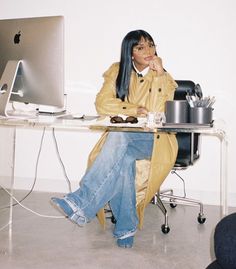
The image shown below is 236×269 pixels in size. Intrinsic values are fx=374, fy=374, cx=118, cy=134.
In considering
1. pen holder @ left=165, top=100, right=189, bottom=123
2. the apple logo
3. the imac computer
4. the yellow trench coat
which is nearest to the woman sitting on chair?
the yellow trench coat

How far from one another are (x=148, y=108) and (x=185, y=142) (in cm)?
59

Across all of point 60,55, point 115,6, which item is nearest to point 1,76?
point 60,55

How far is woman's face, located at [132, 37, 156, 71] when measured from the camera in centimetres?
235

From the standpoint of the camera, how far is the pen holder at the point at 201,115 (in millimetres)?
1691

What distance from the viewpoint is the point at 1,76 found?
1927 mm

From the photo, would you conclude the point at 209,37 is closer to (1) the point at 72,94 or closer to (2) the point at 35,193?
(1) the point at 72,94

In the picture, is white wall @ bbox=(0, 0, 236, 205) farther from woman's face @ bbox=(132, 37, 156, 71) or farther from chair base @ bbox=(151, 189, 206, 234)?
woman's face @ bbox=(132, 37, 156, 71)

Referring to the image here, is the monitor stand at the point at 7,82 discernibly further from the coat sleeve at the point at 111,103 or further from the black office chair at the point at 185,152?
the black office chair at the point at 185,152

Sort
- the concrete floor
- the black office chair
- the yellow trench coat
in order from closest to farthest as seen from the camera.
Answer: the concrete floor
the yellow trench coat
the black office chair

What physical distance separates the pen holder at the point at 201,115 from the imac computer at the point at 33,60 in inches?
24.0

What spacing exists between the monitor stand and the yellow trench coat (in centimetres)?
58

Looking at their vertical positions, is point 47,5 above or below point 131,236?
above

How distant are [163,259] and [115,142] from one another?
0.67 m

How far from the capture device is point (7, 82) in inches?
71.6
